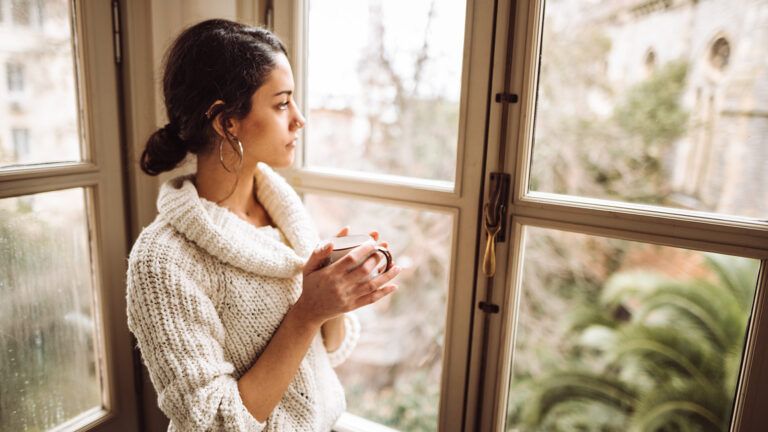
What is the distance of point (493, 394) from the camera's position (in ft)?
3.67

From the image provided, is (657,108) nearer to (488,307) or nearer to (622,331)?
(488,307)

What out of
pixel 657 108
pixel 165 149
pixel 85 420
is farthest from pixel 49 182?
pixel 657 108

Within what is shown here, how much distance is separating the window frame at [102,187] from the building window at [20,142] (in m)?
0.03

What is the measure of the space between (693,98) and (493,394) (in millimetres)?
854

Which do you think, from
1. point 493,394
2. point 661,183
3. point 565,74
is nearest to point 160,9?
point 493,394

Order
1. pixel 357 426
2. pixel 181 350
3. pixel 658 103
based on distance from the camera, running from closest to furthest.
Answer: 1. pixel 181 350
2. pixel 357 426
3. pixel 658 103

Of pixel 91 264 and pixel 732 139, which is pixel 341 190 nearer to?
pixel 91 264

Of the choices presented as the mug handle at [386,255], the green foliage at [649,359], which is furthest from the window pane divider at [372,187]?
the green foliage at [649,359]

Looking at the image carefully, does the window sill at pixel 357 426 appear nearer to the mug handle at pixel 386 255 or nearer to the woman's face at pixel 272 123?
the mug handle at pixel 386 255

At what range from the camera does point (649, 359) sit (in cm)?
258

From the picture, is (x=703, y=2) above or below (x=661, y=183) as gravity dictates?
above

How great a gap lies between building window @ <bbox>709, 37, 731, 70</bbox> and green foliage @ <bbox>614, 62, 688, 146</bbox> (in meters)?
0.09

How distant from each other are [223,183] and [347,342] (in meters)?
0.44

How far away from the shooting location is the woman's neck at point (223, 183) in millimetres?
946
